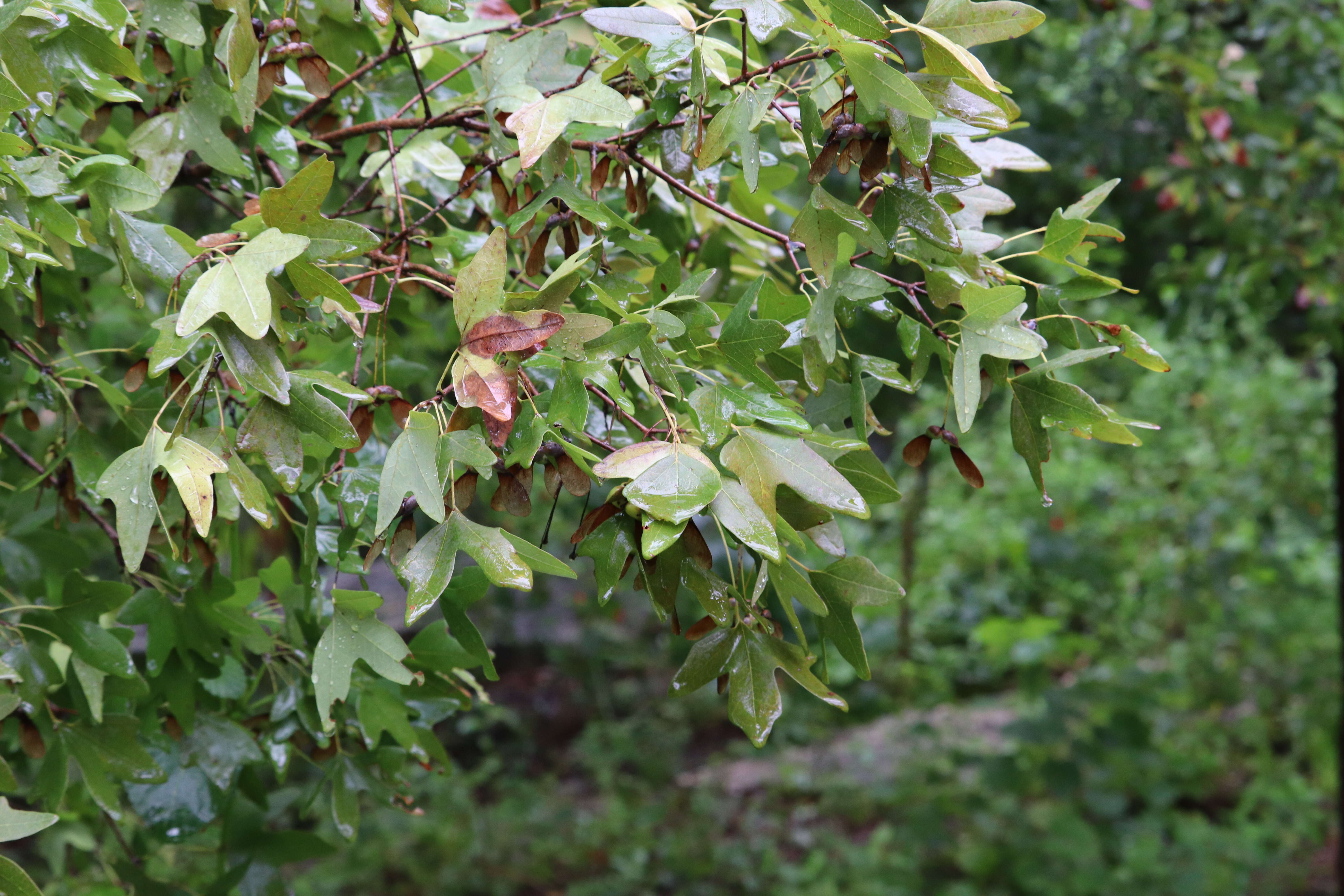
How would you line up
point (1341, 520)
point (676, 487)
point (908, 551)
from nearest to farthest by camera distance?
point (676, 487) → point (1341, 520) → point (908, 551)

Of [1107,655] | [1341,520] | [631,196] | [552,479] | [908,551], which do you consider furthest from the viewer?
[908,551]

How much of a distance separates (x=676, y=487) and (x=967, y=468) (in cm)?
25

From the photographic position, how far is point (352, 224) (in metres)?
0.65

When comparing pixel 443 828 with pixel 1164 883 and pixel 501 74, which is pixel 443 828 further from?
pixel 501 74

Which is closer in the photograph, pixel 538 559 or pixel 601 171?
pixel 538 559

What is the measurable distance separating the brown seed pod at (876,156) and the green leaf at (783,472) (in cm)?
18

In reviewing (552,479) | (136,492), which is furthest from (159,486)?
(552,479)

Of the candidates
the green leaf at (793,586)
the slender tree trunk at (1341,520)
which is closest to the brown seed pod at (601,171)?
the green leaf at (793,586)

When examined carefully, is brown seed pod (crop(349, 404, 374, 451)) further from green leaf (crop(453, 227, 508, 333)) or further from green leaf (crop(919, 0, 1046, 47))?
green leaf (crop(919, 0, 1046, 47))

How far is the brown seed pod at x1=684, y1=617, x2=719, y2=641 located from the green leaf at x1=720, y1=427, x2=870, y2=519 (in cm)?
14

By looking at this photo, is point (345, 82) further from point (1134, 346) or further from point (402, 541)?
point (1134, 346)

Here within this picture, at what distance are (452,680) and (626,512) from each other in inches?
19.0

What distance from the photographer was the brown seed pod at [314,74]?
76cm

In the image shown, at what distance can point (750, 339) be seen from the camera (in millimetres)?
704
